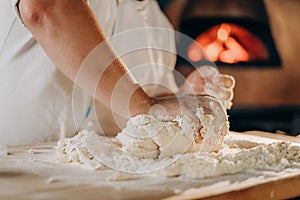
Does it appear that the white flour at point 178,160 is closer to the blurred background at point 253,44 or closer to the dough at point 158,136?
the dough at point 158,136

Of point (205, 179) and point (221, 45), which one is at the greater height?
point (221, 45)

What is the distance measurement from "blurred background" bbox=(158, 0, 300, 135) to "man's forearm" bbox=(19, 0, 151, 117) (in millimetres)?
Answer: 1577

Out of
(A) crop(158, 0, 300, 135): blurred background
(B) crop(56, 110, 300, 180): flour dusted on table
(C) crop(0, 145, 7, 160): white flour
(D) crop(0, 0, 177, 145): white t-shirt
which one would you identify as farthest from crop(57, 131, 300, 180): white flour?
(A) crop(158, 0, 300, 135): blurred background

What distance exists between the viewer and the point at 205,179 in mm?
804

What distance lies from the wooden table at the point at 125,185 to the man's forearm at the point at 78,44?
0.51ft

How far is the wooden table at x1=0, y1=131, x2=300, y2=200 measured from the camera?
28.5 inches

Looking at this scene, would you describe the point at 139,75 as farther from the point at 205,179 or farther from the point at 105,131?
the point at 205,179

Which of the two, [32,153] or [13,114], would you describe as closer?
[32,153]

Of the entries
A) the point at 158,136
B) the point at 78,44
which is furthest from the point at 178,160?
the point at 78,44

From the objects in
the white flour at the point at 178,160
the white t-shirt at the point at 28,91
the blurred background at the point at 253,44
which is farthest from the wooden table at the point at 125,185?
the blurred background at the point at 253,44

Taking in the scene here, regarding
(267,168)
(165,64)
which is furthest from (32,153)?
(165,64)

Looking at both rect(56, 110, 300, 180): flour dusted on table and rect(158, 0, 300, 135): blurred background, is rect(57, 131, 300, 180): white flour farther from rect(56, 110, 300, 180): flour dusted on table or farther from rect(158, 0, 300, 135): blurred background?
rect(158, 0, 300, 135): blurred background

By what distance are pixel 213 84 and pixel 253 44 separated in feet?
4.32

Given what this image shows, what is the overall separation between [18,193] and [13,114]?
48 cm
